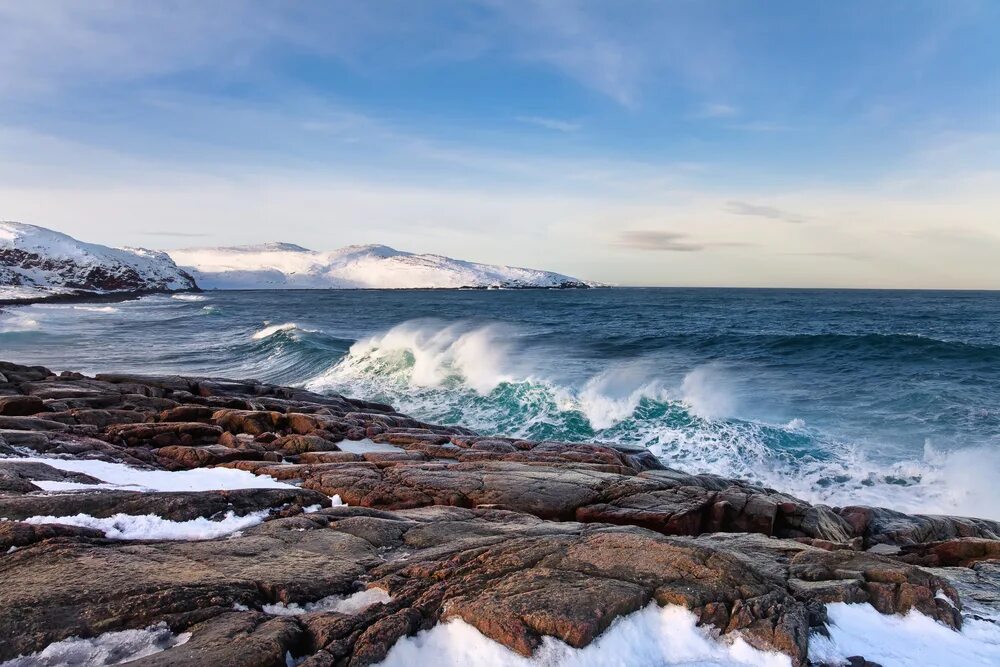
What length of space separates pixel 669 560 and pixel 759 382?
22.4 metres

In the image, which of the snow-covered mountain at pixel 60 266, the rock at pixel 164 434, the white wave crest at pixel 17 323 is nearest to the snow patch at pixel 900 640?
the rock at pixel 164 434

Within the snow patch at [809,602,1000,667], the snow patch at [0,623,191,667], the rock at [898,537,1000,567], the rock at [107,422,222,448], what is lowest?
the rock at [898,537,1000,567]

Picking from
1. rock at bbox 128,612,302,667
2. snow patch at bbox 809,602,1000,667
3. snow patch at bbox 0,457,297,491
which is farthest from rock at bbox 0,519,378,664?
snow patch at bbox 809,602,1000,667

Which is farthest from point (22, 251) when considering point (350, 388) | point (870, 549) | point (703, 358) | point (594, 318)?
point (870, 549)

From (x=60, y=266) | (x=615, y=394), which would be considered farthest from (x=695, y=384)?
(x=60, y=266)

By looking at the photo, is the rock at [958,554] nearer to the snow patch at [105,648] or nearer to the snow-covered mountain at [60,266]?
the snow patch at [105,648]

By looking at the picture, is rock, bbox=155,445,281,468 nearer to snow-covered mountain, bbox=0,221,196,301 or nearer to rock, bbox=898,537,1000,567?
rock, bbox=898,537,1000,567

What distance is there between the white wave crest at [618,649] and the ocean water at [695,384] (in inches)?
417

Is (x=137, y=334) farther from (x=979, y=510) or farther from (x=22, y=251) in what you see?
(x=22, y=251)

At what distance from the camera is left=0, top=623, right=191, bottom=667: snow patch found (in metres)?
3.69

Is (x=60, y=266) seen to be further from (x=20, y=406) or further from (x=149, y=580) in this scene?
(x=149, y=580)

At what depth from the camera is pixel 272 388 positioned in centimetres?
1948

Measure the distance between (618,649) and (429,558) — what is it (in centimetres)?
182

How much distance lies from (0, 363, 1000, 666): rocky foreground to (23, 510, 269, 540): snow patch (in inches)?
3.5
